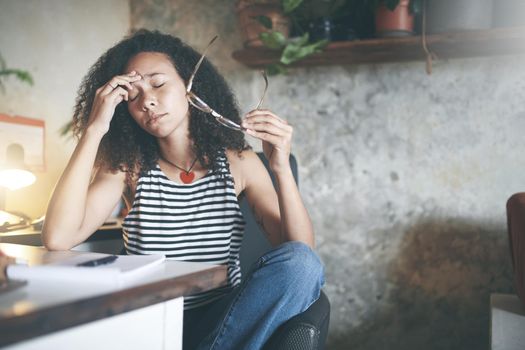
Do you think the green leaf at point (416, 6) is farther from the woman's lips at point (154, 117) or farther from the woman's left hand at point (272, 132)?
the woman's lips at point (154, 117)

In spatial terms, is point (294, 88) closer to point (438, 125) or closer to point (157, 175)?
point (438, 125)

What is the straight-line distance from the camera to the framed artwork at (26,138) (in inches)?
64.4

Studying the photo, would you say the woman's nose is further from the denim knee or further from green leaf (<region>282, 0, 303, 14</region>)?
green leaf (<region>282, 0, 303, 14</region>)

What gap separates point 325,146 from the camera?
6.76 ft

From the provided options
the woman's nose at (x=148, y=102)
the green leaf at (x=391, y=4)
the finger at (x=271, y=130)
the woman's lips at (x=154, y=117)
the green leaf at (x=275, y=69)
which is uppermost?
the green leaf at (x=391, y=4)

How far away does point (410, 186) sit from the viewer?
194 centimetres

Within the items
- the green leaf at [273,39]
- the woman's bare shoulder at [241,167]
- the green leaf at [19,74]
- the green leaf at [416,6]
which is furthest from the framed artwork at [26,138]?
the green leaf at [416,6]

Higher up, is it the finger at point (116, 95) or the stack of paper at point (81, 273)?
the finger at point (116, 95)

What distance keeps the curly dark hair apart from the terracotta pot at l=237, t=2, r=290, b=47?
1.62 ft

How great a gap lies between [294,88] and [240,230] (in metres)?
0.91

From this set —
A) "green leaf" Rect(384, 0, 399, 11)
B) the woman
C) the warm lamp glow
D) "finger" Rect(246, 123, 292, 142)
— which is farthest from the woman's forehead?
"green leaf" Rect(384, 0, 399, 11)

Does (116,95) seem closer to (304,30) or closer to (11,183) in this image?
(11,183)

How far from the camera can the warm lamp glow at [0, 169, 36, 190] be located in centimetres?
149

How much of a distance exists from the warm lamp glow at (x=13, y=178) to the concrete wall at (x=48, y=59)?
0.22 meters
